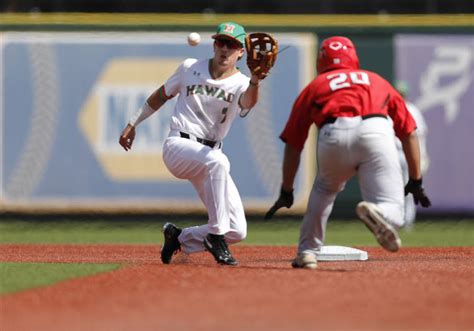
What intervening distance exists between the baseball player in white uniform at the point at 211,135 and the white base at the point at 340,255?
0.97 metres

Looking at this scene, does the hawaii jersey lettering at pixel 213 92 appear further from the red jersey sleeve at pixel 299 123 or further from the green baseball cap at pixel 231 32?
the red jersey sleeve at pixel 299 123

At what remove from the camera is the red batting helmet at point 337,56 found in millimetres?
7836

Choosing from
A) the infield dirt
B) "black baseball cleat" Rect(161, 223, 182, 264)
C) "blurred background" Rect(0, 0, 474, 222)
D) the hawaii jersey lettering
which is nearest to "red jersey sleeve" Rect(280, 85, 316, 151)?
the infield dirt

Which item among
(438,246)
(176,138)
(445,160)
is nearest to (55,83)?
(445,160)

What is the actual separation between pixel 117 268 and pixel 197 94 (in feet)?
4.57

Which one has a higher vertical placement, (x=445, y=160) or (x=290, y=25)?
(x=290, y=25)

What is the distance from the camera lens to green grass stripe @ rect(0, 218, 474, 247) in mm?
13359

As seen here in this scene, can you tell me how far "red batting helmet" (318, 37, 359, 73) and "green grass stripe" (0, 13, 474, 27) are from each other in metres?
8.40

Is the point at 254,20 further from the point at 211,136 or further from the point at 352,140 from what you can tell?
the point at 352,140

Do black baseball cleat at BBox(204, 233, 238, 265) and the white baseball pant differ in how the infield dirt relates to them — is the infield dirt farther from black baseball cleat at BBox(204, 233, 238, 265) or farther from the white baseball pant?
the white baseball pant

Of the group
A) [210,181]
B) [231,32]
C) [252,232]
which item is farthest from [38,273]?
[252,232]

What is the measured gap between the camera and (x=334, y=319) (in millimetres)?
5664

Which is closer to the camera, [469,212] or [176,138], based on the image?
[176,138]

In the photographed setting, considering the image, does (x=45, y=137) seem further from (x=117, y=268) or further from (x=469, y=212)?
(x=117, y=268)
